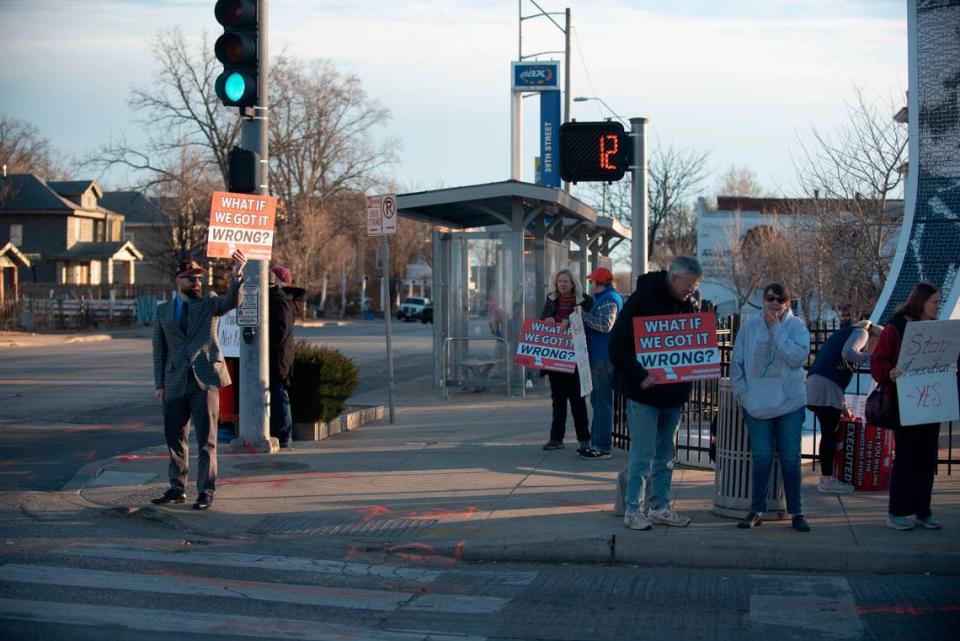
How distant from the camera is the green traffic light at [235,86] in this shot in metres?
10.4

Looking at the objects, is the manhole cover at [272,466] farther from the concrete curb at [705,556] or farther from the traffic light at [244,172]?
the concrete curb at [705,556]

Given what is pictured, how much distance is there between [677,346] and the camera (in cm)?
763

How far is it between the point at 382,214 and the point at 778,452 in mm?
6914

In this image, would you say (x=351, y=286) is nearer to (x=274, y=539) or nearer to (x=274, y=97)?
(x=274, y=97)

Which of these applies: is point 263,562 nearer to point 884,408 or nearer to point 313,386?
point 884,408

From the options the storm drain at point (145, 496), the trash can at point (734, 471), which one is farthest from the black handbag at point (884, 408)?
the storm drain at point (145, 496)

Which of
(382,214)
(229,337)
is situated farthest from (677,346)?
(382,214)

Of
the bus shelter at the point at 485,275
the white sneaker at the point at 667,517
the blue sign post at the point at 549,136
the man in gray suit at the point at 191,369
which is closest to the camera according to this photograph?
the white sneaker at the point at 667,517

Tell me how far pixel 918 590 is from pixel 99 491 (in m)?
6.81

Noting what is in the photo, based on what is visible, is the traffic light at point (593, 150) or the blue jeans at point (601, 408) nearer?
the traffic light at point (593, 150)

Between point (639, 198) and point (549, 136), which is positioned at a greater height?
point (549, 136)

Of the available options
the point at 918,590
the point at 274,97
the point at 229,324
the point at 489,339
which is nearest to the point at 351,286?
the point at 274,97

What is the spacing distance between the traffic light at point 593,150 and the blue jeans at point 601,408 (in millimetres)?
1935

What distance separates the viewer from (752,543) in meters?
7.18
